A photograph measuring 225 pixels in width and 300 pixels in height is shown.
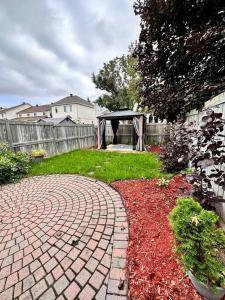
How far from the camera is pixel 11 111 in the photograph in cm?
4006

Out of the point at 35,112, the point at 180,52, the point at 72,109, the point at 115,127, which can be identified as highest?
the point at 35,112

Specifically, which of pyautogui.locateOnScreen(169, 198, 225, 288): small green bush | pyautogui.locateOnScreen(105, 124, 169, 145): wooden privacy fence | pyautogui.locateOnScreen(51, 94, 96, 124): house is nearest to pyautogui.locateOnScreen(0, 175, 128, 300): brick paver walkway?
pyautogui.locateOnScreen(169, 198, 225, 288): small green bush

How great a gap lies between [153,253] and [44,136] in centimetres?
765

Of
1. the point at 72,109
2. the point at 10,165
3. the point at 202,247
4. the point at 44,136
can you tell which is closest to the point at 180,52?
the point at 202,247

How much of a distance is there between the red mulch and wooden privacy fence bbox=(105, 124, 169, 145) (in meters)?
8.80

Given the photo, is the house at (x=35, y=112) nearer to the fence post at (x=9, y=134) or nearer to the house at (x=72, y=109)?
the house at (x=72, y=109)

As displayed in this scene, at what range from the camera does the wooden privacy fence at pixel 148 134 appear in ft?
39.4

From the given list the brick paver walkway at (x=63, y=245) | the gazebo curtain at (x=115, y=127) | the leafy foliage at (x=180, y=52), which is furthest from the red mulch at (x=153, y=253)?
the gazebo curtain at (x=115, y=127)

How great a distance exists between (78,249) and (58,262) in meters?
0.27

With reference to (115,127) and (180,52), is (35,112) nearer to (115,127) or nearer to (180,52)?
(115,127)

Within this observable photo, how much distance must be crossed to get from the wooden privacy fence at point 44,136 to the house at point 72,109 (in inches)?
705

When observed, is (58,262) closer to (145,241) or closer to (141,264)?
(141,264)

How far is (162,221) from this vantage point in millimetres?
2424

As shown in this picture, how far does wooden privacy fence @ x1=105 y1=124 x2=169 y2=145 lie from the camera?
39.4ft
